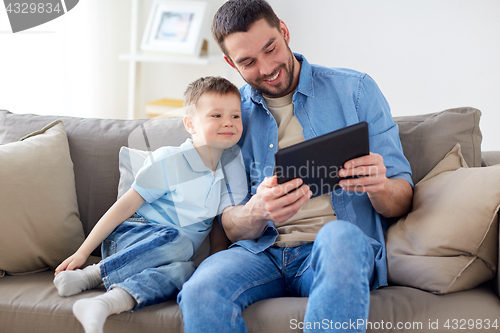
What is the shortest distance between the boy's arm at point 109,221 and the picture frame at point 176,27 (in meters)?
1.59

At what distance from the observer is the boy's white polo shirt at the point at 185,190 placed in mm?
1342

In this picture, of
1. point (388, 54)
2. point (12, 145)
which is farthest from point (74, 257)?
point (388, 54)

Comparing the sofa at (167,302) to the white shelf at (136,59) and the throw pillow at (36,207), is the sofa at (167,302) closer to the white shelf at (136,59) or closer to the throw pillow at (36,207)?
the throw pillow at (36,207)

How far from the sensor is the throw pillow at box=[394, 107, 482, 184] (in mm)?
1412

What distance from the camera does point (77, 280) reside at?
1.19 metres

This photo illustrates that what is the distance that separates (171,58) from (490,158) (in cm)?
193

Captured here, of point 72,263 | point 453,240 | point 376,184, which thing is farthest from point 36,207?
point 453,240

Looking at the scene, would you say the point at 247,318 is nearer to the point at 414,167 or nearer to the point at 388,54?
the point at 414,167

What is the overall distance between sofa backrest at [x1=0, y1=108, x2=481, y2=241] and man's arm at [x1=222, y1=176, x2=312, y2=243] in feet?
1.25

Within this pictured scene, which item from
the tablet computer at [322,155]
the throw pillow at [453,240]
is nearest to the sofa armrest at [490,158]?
the throw pillow at [453,240]

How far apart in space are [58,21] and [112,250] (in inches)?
73.5

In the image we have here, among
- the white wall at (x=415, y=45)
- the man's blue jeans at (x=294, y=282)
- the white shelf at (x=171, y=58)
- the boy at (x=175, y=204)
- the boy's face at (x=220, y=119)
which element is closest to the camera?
the man's blue jeans at (x=294, y=282)

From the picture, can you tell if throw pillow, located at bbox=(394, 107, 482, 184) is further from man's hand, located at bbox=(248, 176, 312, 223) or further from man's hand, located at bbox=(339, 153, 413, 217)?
man's hand, located at bbox=(248, 176, 312, 223)

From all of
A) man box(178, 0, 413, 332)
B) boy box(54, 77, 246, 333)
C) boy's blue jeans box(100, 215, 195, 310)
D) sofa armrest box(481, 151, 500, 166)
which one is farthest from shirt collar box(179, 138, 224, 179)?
sofa armrest box(481, 151, 500, 166)
